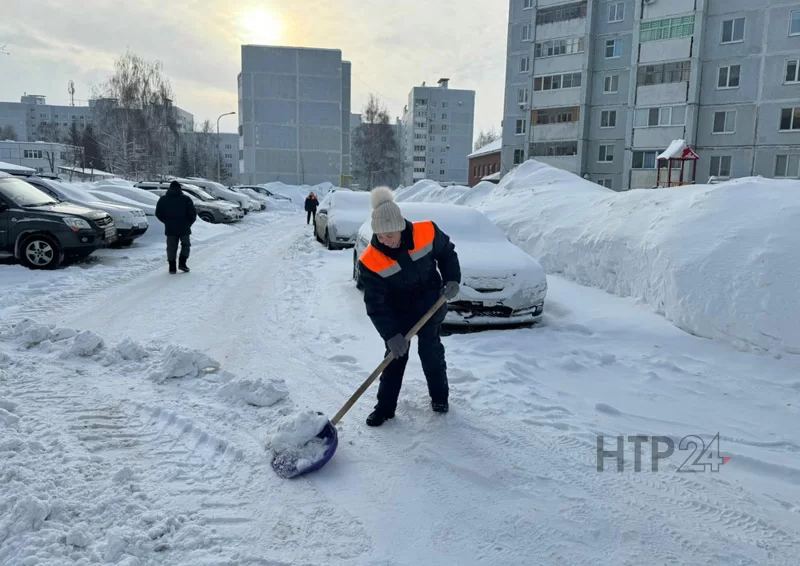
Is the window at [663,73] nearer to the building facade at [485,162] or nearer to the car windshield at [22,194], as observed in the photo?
the building facade at [485,162]

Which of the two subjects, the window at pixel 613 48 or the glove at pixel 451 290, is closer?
the glove at pixel 451 290

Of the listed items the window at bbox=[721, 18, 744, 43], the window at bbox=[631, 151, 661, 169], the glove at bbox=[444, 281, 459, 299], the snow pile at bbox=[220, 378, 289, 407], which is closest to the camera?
the glove at bbox=[444, 281, 459, 299]

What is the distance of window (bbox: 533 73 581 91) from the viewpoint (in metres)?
37.5

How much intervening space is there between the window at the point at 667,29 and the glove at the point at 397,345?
1402 inches

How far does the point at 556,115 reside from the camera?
126ft

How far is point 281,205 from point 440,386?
1463 inches

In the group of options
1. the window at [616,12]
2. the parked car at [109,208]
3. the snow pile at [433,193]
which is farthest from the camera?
the window at [616,12]

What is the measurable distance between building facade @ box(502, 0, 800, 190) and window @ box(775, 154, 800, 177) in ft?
0.15

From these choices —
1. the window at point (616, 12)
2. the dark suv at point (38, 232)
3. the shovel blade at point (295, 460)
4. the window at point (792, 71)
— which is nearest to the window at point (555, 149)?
the window at point (616, 12)

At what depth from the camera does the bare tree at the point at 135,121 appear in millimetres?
42906

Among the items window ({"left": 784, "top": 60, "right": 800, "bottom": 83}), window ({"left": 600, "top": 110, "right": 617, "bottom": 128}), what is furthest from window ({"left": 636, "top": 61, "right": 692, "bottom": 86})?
window ({"left": 784, "top": 60, "right": 800, "bottom": 83})

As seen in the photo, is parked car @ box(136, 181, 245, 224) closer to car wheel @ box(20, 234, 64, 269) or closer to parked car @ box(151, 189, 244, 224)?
parked car @ box(151, 189, 244, 224)

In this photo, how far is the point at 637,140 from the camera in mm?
33469

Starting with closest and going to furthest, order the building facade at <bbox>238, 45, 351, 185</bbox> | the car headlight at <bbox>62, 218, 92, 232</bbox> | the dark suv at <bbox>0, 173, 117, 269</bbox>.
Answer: the dark suv at <bbox>0, 173, 117, 269</bbox> → the car headlight at <bbox>62, 218, 92, 232</bbox> → the building facade at <bbox>238, 45, 351, 185</bbox>
